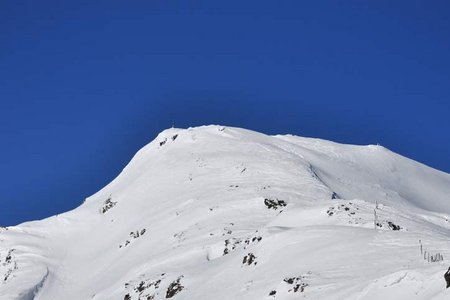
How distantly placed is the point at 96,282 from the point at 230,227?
1156 centimetres

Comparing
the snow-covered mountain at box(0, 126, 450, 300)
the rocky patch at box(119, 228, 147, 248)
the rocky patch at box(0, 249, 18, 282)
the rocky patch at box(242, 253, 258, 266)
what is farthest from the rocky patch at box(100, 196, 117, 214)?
the rocky patch at box(242, 253, 258, 266)

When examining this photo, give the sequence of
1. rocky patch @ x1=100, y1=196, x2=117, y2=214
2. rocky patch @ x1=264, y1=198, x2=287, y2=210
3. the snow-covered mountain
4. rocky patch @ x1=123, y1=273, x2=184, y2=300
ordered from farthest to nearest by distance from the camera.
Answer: rocky patch @ x1=100, y1=196, x2=117, y2=214, rocky patch @ x1=264, y1=198, x2=287, y2=210, rocky patch @ x1=123, y1=273, x2=184, y2=300, the snow-covered mountain

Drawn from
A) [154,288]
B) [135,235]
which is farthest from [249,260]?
[135,235]

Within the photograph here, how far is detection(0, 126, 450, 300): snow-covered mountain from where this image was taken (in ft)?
67.1

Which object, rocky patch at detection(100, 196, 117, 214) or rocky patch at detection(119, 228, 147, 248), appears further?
rocky patch at detection(100, 196, 117, 214)

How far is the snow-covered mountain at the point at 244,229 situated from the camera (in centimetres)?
2045

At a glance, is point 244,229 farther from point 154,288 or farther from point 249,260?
point 249,260

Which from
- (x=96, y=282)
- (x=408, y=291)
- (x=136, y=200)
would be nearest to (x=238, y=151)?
(x=136, y=200)

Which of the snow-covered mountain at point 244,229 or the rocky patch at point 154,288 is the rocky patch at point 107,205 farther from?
the rocky patch at point 154,288

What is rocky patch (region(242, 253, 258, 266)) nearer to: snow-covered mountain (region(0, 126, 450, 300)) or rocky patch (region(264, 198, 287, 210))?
snow-covered mountain (region(0, 126, 450, 300))

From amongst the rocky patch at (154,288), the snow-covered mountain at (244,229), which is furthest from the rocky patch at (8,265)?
the rocky patch at (154,288)

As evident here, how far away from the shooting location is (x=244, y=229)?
3569 cm

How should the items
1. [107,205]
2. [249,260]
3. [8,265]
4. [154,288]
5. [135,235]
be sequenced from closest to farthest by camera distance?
1. [249,260]
2. [154,288]
3. [135,235]
4. [8,265]
5. [107,205]

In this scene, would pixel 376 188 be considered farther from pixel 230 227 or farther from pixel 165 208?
pixel 230 227
